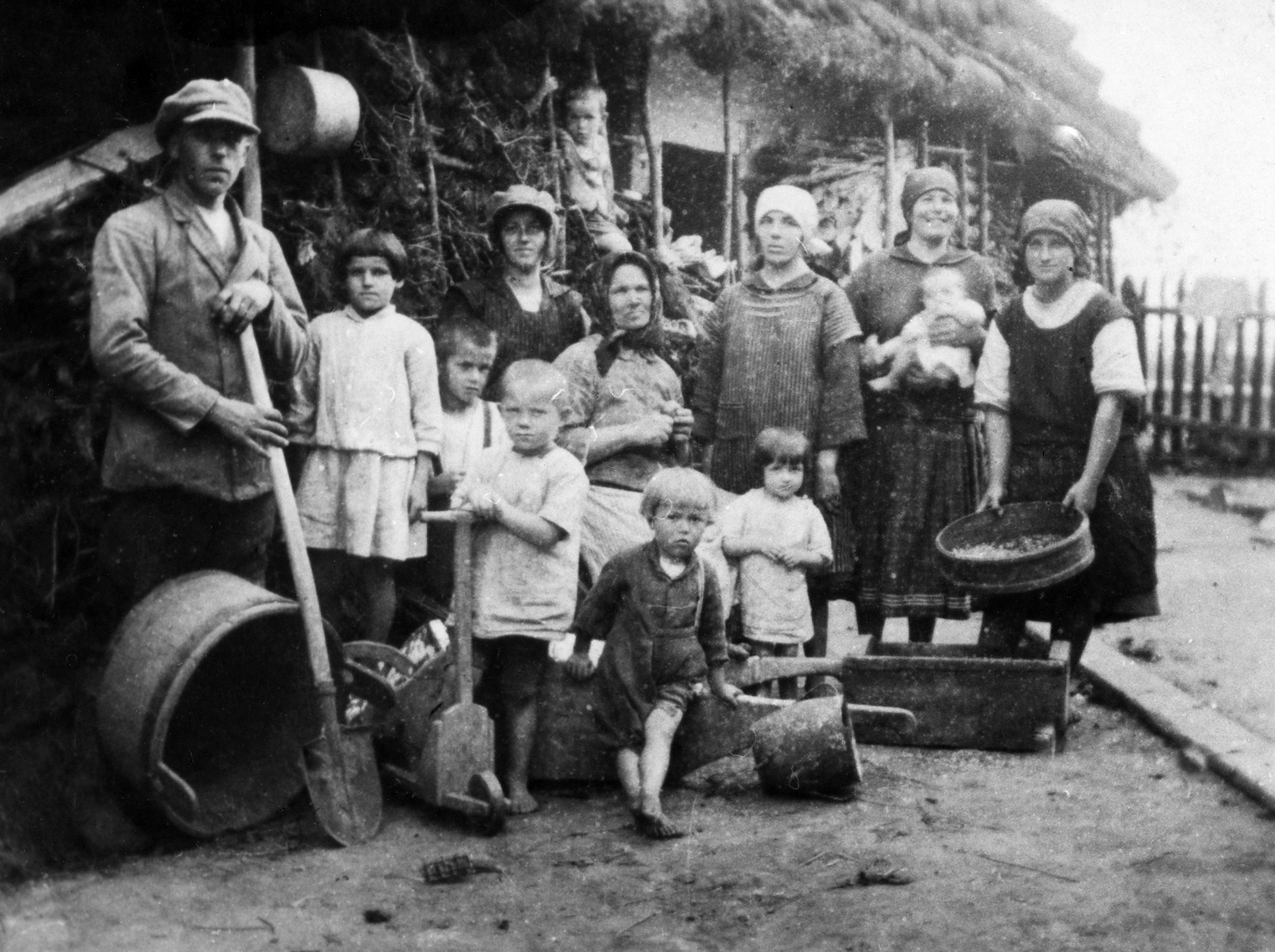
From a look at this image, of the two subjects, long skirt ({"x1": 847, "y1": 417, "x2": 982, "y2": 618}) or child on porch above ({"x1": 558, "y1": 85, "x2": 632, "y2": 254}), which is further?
child on porch above ({"x1": 558, "y1": 85, "x2": 632, "y2": 254})

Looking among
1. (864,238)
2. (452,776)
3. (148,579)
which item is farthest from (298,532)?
(864,238)

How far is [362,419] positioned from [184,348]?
834 mm

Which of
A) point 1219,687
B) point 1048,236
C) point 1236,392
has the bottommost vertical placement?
point 1219,687

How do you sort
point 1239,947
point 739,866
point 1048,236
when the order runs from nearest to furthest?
1. point 1239,947
2. point 739,866
3. point 1048,236

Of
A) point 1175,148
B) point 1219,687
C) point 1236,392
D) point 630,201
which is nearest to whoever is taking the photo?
point 1175,148

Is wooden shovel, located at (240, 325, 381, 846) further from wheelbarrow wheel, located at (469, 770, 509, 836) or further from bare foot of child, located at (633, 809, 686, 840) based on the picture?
bare foot of child, located at (633, 809, 686, 840)

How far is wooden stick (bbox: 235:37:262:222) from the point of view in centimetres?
479

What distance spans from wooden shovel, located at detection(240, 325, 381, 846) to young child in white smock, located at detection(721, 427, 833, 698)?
72.5 inches

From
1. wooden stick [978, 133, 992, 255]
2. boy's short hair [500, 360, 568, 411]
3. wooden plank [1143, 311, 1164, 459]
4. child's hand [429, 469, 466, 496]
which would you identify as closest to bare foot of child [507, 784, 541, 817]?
child's hand [429, 469, 466, 496]

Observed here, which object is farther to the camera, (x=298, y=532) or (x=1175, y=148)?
(x=1175, y=148)

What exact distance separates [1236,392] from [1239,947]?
980 centimetres

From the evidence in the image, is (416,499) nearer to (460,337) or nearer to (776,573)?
(460,337)

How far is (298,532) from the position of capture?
4129 millimetres

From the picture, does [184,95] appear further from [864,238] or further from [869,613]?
[864,238]
